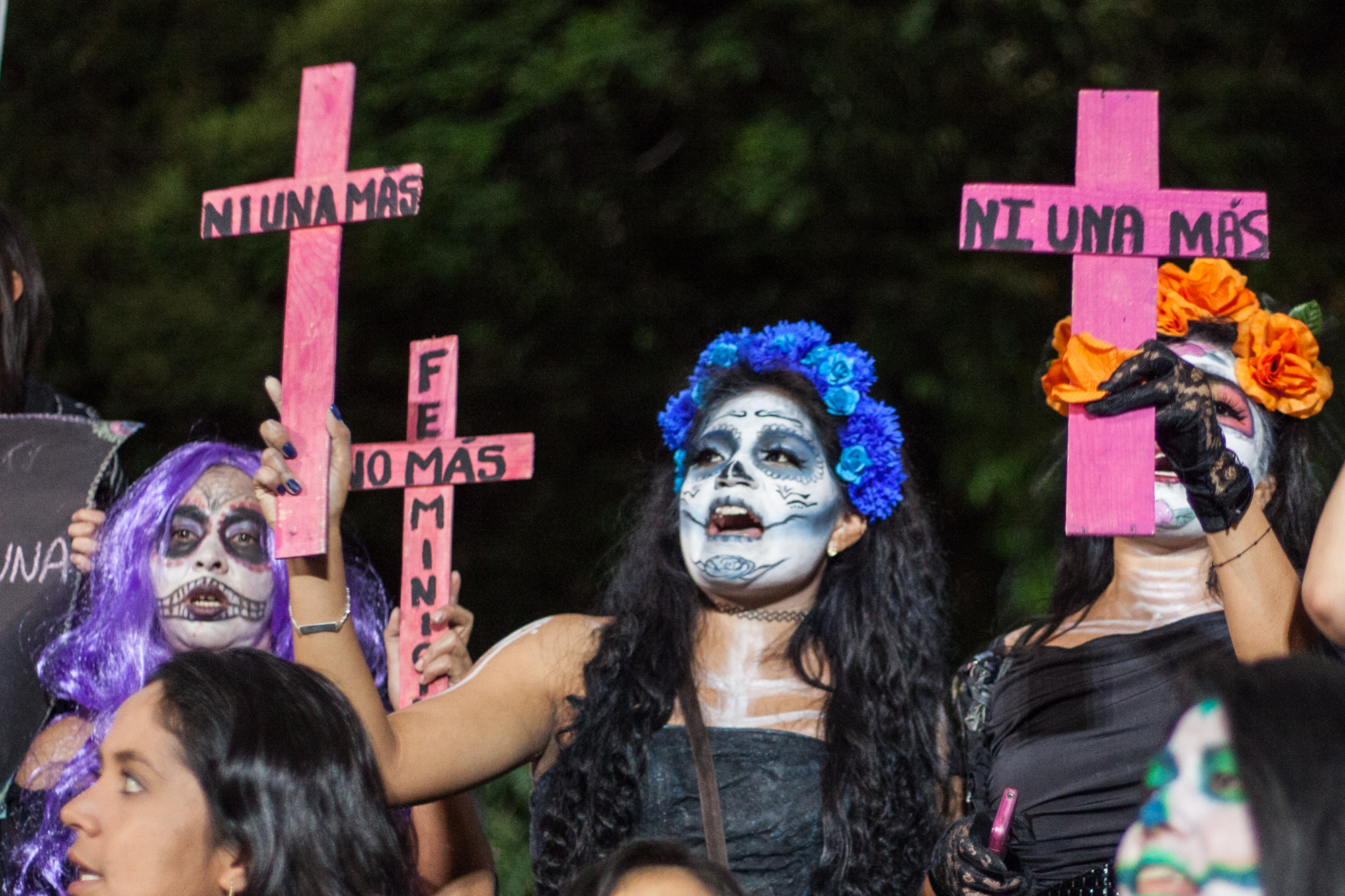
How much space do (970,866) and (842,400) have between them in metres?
0.95

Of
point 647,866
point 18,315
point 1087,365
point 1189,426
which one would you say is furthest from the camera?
point 18,315

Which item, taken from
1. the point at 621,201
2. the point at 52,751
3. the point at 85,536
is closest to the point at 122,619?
the point at 85,536

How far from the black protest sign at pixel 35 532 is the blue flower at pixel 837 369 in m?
1.42

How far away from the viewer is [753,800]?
2.83 metres

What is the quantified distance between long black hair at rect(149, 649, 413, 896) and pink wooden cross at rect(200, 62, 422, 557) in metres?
0.26

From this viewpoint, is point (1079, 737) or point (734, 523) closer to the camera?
point (1079, 737)

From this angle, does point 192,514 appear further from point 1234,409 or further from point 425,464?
point 1234,409

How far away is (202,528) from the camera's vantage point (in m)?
3.28

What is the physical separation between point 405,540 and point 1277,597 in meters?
1.60

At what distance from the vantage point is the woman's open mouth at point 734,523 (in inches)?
118

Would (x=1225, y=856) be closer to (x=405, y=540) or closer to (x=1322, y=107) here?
(x=405, y=540)

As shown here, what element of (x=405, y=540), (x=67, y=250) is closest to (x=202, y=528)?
(x=405, y=540)

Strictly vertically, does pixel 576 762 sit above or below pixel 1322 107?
below

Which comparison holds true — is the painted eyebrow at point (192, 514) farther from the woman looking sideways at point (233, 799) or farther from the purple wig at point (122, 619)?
the woman looking sideways at point (233, 799)
